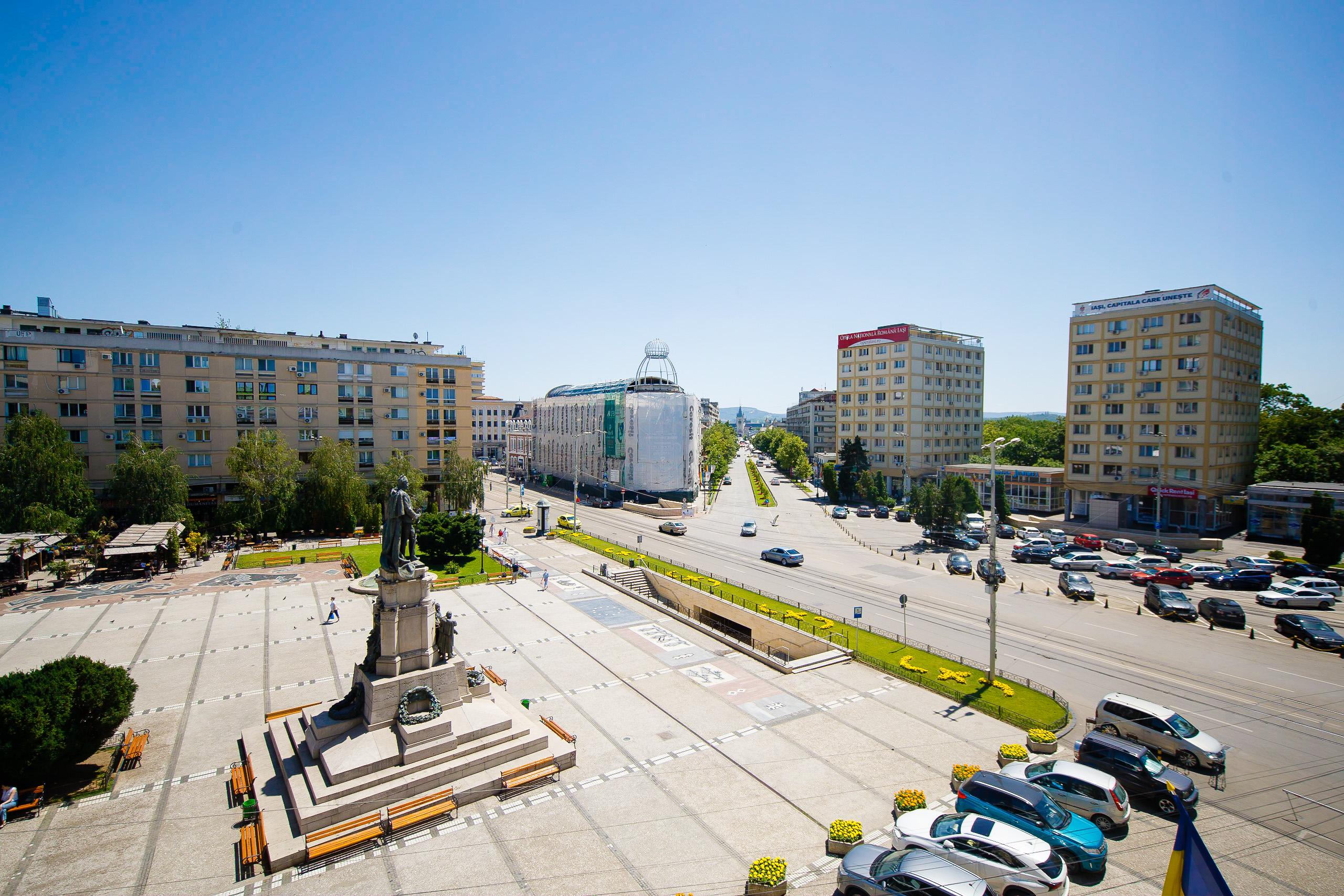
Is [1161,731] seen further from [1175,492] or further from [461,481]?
[461,481]

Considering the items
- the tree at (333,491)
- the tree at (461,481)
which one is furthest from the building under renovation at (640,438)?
the tree at (333,491)

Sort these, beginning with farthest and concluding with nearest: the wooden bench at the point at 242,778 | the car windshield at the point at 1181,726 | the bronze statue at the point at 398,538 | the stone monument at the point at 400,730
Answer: the car windshield at the point at 1181,726, the bronze statue at the point at 398,538, the wooden bench at the point at 242,778, the stone monument at the point at 400,730

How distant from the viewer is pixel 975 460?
87688 millimetres

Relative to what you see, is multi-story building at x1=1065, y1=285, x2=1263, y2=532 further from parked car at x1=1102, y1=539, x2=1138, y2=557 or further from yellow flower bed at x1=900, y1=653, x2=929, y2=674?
yellow flower bed at x1=900, y1=653, x2=929, y2=674

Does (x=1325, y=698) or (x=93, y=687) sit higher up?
(x=93, y=687)

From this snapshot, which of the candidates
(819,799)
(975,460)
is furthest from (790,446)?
(819,799)

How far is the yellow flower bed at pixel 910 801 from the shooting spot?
1515cm

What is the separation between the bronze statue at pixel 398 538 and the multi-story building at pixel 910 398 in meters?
73.1

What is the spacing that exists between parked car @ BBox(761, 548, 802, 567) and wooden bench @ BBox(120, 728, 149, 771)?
3560 cm

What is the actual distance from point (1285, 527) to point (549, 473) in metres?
88.3

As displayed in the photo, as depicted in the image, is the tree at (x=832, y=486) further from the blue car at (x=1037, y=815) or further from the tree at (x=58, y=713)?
the tree at (x=58, y=713)

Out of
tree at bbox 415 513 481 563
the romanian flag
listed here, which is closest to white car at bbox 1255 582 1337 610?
the romanian flag

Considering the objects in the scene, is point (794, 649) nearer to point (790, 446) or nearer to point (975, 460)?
point (975, 460)

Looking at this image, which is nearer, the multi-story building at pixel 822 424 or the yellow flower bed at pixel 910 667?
the yellow flower bed at pixel 910 667
